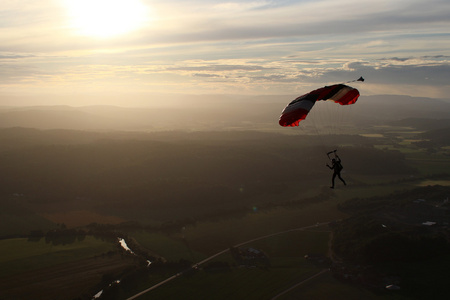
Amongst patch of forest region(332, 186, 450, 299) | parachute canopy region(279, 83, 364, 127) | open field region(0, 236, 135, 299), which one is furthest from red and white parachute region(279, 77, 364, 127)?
open field region(0, 236, 135, 299)

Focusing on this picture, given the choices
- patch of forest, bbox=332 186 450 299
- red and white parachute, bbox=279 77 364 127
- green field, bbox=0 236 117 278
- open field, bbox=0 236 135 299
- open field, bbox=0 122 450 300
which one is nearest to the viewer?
red and white parachute, bbox=279 77 364 127

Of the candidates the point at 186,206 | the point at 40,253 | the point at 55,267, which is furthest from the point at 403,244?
the point at 40,253

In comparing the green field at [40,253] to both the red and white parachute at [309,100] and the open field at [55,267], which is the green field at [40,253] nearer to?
the open field at [55,267]

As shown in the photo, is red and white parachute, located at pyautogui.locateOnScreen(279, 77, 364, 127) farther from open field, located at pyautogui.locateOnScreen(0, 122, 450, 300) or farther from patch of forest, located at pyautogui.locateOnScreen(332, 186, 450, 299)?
patch of forest, located at pyautogui.locateOnScreen(332, 186, 450, 299)

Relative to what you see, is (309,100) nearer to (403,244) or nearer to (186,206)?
(403,244)

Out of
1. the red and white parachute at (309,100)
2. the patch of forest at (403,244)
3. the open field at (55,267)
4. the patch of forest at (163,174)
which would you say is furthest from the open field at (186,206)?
the red and white parachute at (309,100)

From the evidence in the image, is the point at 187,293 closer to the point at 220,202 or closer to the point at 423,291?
the point at 423,291

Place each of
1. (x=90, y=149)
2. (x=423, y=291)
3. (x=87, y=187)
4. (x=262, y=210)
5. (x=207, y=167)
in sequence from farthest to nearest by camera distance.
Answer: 1. (x=90, y=149)
2. (x=207, y=167)
3. (x=87, y=187)
4. (x=262, y=210)
5. (x=423, y=291)

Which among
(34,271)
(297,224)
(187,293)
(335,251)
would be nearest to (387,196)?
(297,224)
